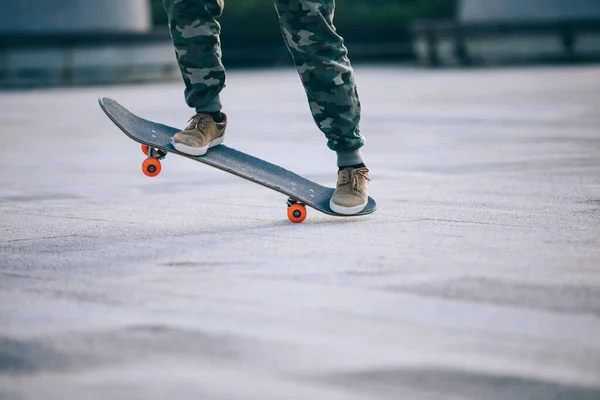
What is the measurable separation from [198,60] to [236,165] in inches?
17.9

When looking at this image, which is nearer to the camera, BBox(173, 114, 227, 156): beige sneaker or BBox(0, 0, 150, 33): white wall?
BBox(173, 114, 227, 156): beige sneaker

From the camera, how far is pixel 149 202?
18.9 ft

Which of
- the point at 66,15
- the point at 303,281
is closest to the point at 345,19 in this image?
the point at 66,15

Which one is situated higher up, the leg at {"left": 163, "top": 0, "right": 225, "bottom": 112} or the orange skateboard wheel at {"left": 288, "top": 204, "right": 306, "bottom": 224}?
the leg at {"left": 163, "top": 0, "right": 225, "bottom": 112}

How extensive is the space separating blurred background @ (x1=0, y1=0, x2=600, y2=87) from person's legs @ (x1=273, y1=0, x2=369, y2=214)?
12.9 m

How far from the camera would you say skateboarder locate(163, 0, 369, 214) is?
191 inches

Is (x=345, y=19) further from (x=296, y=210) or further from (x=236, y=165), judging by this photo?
(x=296, y=210)

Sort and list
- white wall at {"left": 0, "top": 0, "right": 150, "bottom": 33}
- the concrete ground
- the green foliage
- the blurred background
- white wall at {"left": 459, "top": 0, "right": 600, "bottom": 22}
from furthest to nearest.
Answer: the green foliage
white wall at {"left": 459, "top": 0, "right": 600, "bottom": 22}
the blurred background
white wall at {"left": 0, "top": 0, "right": 150, "bottom": 33}
the concrete ground

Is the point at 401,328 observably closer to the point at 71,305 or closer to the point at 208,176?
the point at 71,305

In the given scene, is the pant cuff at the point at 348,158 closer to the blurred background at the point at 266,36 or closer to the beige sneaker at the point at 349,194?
the beige sneaker at the point at 349,194

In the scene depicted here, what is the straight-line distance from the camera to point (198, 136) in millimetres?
4988

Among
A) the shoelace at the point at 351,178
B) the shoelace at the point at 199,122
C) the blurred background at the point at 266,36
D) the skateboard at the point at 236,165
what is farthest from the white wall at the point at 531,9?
the shoelace at the point at 199,122

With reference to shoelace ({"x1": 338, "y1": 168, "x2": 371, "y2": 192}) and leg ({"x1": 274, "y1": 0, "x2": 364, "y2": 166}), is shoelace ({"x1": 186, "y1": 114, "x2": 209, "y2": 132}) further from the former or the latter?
shoelace ({"x1": 338, "y1": 168, "x2": 371, "y2": 192})

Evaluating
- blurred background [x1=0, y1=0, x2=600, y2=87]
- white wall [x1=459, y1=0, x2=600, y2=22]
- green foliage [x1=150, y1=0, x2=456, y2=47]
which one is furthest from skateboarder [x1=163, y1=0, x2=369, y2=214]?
green foliage [x1=150, y1=0, x2=456, y2=47]
